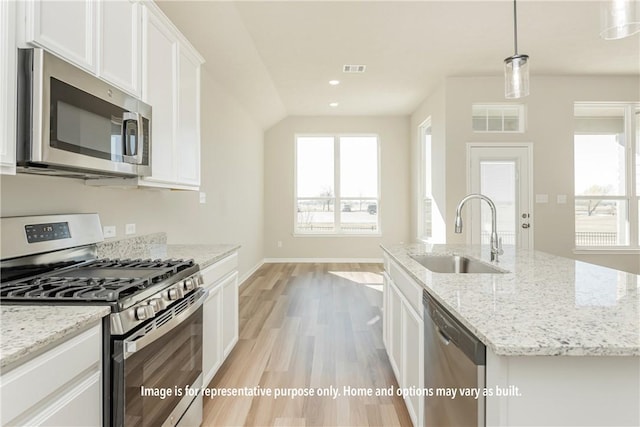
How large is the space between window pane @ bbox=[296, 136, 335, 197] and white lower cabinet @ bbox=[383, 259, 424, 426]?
4.69 meters

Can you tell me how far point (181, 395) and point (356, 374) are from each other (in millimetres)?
1249

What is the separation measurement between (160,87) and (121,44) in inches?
14.9

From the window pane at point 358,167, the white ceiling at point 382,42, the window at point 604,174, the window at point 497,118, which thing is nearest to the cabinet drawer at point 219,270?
the white ceiling at point 382,42

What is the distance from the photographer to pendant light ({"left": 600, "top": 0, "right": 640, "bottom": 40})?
4.90 ft

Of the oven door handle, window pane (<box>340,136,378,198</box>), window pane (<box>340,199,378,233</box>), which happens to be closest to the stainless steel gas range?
the oven door handle

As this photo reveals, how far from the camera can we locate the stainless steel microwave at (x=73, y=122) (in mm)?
1153

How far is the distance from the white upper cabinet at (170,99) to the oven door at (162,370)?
0.84 meters

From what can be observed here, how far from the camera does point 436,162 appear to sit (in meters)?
5.21

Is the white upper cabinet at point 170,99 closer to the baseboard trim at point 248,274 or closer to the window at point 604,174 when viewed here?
the baseboard trim at point 248,274

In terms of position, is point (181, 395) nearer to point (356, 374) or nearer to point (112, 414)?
point (112, 414)

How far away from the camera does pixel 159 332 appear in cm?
136

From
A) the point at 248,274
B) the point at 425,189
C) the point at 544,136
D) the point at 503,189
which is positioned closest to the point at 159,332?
the point at 248,274

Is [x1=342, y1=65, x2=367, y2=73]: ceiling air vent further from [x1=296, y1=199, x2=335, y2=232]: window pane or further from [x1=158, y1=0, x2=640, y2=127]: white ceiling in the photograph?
[x1=296, y1=199, x2=335, y2=232]: window pane

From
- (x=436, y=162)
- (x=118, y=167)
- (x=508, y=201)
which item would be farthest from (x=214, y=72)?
(x=508, y=201)
